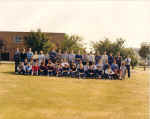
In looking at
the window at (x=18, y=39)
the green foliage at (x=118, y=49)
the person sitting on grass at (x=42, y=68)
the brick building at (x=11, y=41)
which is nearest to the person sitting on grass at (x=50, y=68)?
the person sitting on grass at (x=42, y=68)

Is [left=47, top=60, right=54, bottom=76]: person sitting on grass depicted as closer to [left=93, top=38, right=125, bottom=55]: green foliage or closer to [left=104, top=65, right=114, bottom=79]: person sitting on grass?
[left=104, top=65, right=114, bottom=79]: person sitting on grass

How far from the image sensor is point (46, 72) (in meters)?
13.2

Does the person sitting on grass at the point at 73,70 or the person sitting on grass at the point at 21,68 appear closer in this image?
the person sitting on grass at the point at 73,70

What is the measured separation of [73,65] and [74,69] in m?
0.30

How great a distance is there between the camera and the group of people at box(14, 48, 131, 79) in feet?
41.1

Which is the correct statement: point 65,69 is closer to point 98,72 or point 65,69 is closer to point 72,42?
point 98,72

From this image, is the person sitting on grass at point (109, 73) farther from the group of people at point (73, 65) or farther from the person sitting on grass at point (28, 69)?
the person sitting on grass at point (28, 69)

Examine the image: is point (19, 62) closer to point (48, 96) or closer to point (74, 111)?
point (48, 96)

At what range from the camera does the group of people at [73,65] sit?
1252 cm

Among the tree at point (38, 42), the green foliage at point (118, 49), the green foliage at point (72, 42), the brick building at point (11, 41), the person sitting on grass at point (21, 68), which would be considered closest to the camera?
the person sitting on grass at point (21, 68)

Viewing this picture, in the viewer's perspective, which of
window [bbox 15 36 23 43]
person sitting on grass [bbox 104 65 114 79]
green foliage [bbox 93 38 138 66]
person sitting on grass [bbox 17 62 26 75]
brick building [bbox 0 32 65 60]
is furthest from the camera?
window [bbox 15 36 23 43]

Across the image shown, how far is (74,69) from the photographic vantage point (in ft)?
41.8

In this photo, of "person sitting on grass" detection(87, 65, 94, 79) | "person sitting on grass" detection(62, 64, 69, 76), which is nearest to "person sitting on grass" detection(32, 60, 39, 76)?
"person sitting on grass" detection(62, 64, 69, 76)

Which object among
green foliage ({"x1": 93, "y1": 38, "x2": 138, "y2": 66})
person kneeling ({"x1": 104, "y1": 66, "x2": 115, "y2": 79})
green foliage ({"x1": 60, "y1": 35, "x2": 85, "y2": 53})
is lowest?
person kneeling ({"x1": 104, "y1": 66, "x2": 115, "y2": 79})
